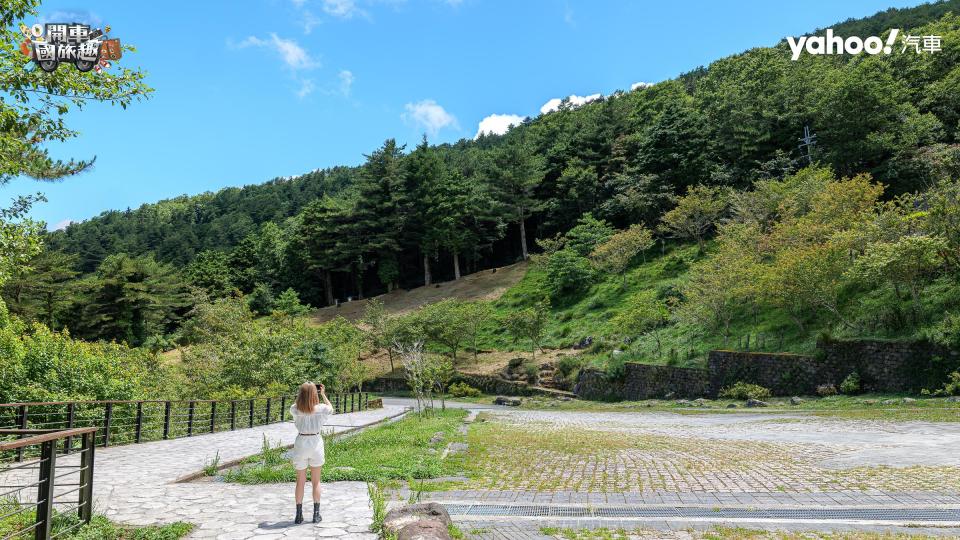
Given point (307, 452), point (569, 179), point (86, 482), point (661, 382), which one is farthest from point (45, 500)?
point (569, 179)

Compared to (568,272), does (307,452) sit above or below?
below

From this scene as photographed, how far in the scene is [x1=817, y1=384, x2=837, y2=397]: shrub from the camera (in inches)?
781

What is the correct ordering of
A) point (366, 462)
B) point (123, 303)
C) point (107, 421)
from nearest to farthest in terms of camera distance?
1. point (366, 462)
2. point (107, 421)
3. point (123, 303)

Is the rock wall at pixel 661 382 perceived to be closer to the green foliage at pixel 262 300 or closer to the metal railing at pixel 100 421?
the metal railing at pixel 100 421

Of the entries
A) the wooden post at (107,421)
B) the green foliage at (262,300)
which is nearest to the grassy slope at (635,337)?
the wooden post at (107,421)

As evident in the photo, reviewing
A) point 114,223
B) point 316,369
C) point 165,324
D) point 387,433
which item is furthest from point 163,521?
point 114,223

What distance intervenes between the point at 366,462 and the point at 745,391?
61.9ft

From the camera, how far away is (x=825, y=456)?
9.37 m

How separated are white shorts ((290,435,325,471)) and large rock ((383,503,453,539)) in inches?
42.6

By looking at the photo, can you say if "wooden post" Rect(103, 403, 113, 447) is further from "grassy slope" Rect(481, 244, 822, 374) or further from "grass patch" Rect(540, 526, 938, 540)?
"grassy slope" Rect(481, 244, 822, 374)

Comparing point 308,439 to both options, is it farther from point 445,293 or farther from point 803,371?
point 445,293

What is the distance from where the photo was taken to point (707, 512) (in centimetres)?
598

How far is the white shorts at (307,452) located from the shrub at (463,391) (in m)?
30.7

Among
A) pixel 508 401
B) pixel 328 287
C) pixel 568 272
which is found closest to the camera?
pixel 508 401
